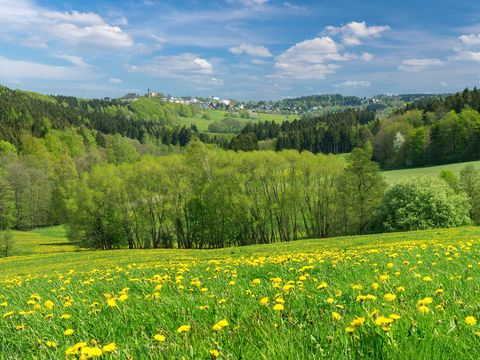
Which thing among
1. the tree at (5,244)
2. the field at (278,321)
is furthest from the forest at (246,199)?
the field at (278,321)

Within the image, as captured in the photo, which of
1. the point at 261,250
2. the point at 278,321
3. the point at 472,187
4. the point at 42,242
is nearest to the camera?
the point at 278,321

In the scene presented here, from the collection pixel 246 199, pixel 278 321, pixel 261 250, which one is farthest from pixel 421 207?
pixel 278 321

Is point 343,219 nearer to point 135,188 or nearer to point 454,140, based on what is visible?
point 135,188

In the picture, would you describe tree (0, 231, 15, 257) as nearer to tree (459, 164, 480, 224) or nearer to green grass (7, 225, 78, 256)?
green grass (7, 225, 78, 256)

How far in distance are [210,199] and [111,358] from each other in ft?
198

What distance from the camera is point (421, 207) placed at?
172 feet

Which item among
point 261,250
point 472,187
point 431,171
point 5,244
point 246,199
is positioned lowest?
point 5,244

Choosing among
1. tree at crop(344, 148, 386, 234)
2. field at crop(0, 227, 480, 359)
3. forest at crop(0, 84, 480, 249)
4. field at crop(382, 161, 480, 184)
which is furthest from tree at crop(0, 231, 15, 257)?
field at crop(382, 161, 480, 184)

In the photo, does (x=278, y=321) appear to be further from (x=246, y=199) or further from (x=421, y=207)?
(x=246, y=199)

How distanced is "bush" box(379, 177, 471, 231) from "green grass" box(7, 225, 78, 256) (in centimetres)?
5384

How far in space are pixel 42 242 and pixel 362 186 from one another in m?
67.3

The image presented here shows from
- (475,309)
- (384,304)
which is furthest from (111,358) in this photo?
(475,309)

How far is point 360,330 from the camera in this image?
8.84 feet

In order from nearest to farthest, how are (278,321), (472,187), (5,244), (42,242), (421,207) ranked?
(278,321) → (421,207) → (5,244) → (472,187) → (42,242)
